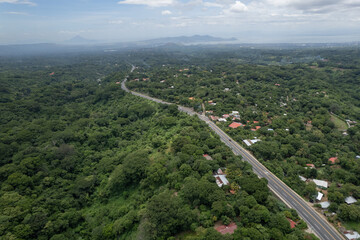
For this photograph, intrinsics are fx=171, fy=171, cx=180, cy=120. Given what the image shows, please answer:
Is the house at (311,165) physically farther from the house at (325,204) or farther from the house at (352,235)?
the house at (352,235)

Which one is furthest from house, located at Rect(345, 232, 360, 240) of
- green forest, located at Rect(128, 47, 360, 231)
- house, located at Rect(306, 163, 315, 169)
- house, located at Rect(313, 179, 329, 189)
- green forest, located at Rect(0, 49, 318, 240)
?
house, located at Rect(306, 163, 315, 169)

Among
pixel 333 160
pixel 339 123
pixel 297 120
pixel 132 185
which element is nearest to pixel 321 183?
pixel 333 160

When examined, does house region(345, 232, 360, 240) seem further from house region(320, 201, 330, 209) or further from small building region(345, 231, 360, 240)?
house region(320, 201, 330, 209)

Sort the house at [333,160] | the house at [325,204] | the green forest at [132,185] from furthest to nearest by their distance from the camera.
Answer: the house at [333,160]
the house at [325,204]
the green forest at [132,185]

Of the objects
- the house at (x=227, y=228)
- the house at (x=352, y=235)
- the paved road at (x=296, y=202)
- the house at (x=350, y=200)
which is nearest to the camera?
the house at (x=227, y=228)

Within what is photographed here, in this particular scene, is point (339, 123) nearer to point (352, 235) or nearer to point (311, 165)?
point (311, 165)

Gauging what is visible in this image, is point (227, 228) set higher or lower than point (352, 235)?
higher

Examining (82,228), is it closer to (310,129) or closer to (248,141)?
(248,141)

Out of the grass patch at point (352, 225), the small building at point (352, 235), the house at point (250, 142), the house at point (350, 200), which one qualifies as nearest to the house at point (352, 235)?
the small building at point (352, 235)
